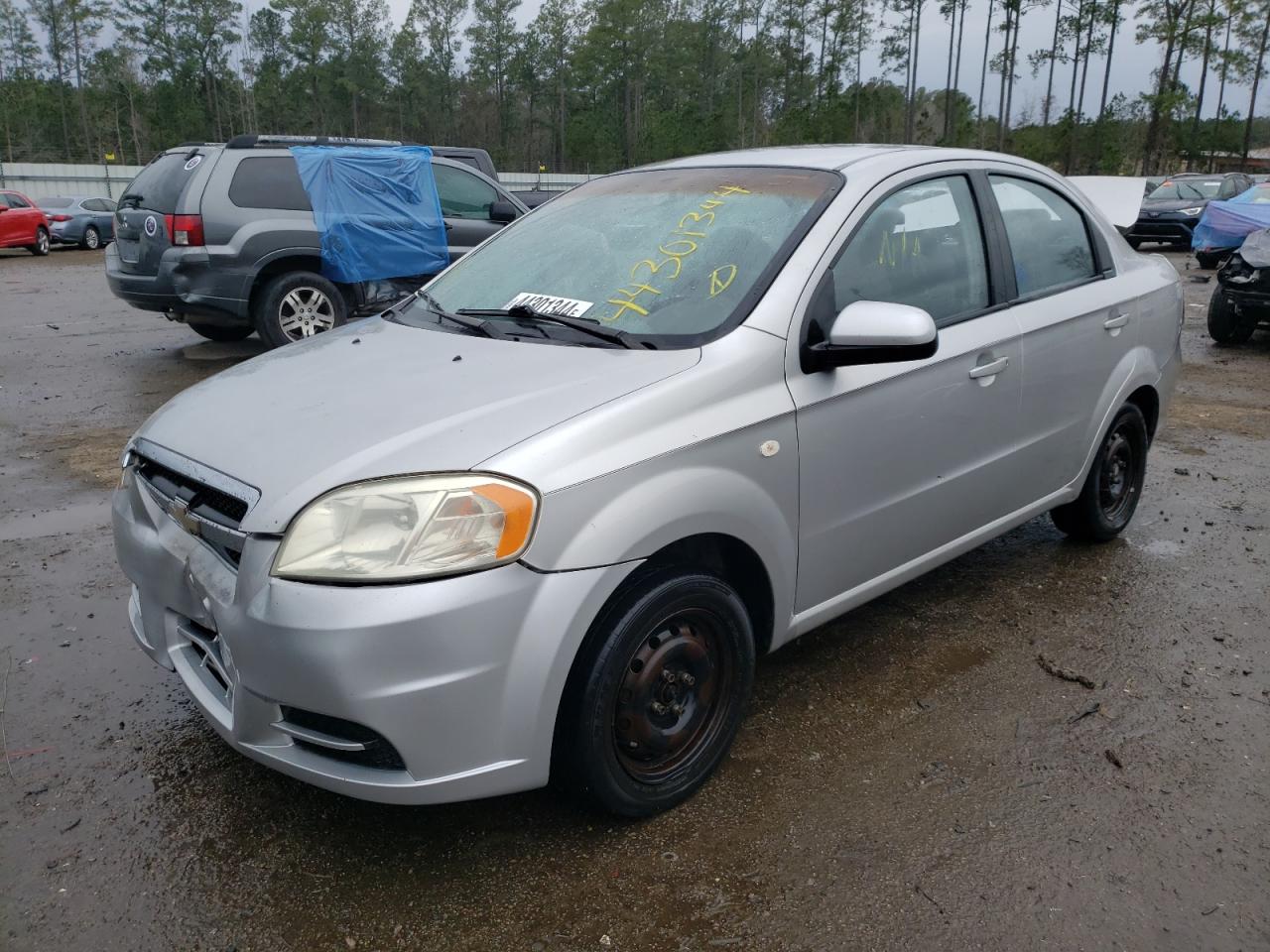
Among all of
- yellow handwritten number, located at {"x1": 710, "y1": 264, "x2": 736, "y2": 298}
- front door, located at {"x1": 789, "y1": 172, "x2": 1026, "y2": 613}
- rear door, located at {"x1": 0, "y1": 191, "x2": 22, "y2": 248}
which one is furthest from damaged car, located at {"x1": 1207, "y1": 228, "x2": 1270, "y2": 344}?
rear door, located at {"x1": 0, "y1": 191, "x2": 22, "y2": 248}

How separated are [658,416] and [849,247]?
100 cm

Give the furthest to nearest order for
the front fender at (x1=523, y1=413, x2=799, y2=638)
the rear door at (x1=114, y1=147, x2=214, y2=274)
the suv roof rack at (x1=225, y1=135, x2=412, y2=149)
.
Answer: the suv roof rack at (x1=225, y1=135, x2=412, y2=149)
the rear door at (x1=114, y1=147, x2=214, y2=274)
the front fender at (x1=523, y1=413, x2=799, y2=638)

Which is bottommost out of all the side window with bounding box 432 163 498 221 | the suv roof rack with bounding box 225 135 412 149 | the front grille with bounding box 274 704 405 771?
the front grille with bounding box 274 704 405 771

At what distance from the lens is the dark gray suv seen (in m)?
8.33

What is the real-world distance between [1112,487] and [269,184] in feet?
23.8

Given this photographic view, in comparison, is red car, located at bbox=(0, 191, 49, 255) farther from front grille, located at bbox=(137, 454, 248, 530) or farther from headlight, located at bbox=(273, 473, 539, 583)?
headlight, located at bbox=(273, 473, 539, 583)

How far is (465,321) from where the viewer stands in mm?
3236

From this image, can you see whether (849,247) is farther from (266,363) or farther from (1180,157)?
(1180,157)

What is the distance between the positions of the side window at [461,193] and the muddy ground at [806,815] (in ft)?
21.2

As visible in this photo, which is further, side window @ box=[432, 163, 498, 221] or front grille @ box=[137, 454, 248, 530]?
side window @ box=[432, 163, 498, 221]

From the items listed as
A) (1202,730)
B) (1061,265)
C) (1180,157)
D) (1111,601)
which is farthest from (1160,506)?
(1180,157)

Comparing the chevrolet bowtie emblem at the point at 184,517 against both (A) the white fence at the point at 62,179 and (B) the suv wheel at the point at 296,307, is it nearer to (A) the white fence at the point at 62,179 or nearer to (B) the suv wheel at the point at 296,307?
(B) the suv wheel at the point at 296,307

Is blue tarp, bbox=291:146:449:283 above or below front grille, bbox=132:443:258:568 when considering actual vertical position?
above

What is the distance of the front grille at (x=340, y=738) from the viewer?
2.18 m
